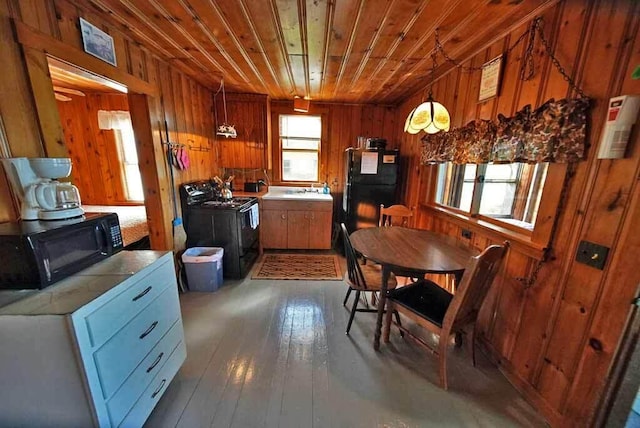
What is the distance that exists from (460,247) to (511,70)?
137cm

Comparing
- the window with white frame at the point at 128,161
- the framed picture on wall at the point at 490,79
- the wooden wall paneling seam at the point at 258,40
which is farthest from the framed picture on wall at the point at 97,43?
the framed picture on wall at the point at 490,79

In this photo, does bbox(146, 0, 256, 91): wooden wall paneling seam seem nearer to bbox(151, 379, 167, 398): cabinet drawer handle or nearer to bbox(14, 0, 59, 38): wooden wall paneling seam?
bbox(14, 0, 59, 38): wooden wall paneling seam

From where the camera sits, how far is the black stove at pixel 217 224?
2811 mm

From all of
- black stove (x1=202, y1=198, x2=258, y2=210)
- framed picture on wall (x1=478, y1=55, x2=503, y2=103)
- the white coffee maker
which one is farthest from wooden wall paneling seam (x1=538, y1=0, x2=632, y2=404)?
black stove (x1=202, y1=198, x2=258, y2=210)

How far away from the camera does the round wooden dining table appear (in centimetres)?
159

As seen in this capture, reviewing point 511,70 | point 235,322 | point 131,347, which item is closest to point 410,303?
point 235,322

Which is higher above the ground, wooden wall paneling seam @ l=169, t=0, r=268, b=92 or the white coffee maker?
wooden wall paneling seam @ l=169, t=0, r=268, b=92

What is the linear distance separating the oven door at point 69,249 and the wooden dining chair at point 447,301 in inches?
74.5

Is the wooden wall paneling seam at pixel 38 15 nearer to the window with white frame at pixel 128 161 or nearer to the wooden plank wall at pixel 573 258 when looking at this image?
the window with white frame at pixel 128 161

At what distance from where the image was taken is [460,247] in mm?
1956

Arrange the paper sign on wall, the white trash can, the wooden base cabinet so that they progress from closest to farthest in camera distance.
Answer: the white trash can, the paper sign on wall, the wooden base cabinet

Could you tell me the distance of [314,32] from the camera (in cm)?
182

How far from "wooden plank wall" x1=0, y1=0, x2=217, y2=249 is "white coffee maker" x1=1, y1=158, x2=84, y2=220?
0.38 ft

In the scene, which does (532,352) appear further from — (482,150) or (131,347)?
(131,347)
